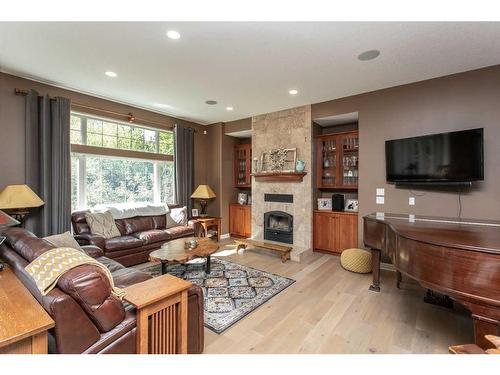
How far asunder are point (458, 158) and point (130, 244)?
469cm

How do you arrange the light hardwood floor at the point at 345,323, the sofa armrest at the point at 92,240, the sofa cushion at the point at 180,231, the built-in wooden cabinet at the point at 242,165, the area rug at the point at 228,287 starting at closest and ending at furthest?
the light hardwood floor at the point at 345,323, the area rug at the point at 228,287, the sofa armrest at the point at 92,240, the sofa cushion at the point at 180,231, the built-in wooden cabinet at the point at 242,165

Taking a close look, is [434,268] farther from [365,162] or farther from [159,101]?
[159,101]

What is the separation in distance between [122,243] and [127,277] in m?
1.53

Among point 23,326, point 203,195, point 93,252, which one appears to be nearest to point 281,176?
point 203,195

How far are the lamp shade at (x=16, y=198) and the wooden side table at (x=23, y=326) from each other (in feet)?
7.52

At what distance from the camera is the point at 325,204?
4699 mm

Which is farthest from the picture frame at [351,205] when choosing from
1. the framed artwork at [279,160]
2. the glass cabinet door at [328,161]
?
the framed artwork at [279,160]

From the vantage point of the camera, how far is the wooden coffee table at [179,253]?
2.89 metres

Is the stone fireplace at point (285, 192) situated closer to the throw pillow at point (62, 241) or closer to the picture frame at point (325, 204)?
the picture frame at point (325, 204)

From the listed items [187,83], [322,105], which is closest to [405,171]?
[322,105]

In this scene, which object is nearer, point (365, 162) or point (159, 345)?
point (159, 345)

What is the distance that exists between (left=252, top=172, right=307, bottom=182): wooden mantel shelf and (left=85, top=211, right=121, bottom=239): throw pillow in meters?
2.79

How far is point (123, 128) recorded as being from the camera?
454 centimetres

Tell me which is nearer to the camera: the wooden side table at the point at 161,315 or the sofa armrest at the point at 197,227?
the wooden side table at the point at 161,315
